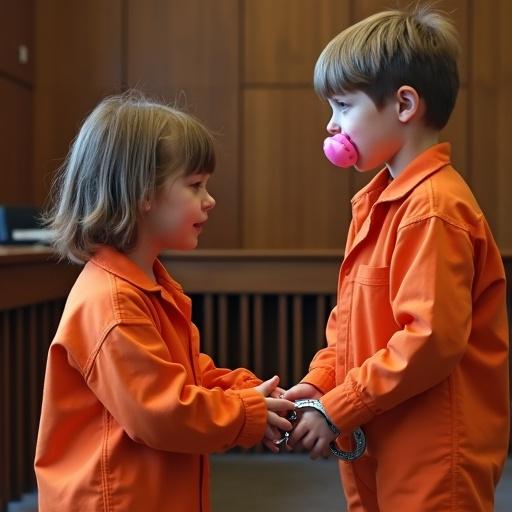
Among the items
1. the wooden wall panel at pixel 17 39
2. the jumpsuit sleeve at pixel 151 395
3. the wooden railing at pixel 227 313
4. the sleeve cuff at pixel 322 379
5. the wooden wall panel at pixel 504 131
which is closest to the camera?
the jumpsuit sleeve at pixel 151 395

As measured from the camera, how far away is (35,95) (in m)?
4.69

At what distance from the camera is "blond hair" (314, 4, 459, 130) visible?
1426mm

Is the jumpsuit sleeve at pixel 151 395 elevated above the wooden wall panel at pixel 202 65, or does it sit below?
below

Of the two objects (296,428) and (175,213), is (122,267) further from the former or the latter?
(296,428)

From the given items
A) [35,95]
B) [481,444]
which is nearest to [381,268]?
[481,444]

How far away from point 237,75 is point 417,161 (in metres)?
3.33

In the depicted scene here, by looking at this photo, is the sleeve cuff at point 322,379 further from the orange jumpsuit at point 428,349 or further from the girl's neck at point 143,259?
the girl's neck at point 143,259

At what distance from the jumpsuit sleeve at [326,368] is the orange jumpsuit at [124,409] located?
23cm

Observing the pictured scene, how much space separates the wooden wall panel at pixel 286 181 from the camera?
458 centimetres

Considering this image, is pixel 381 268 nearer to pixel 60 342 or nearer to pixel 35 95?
pixel 60 342

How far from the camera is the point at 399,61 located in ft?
4.67

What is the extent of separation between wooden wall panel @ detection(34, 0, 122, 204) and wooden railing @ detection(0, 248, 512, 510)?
1430mm

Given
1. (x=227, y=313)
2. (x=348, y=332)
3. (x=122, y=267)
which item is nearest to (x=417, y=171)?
(x=348, y=332)

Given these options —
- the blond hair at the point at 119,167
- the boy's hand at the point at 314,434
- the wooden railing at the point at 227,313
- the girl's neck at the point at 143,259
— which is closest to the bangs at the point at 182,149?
the blond hair at the point at 119,167
